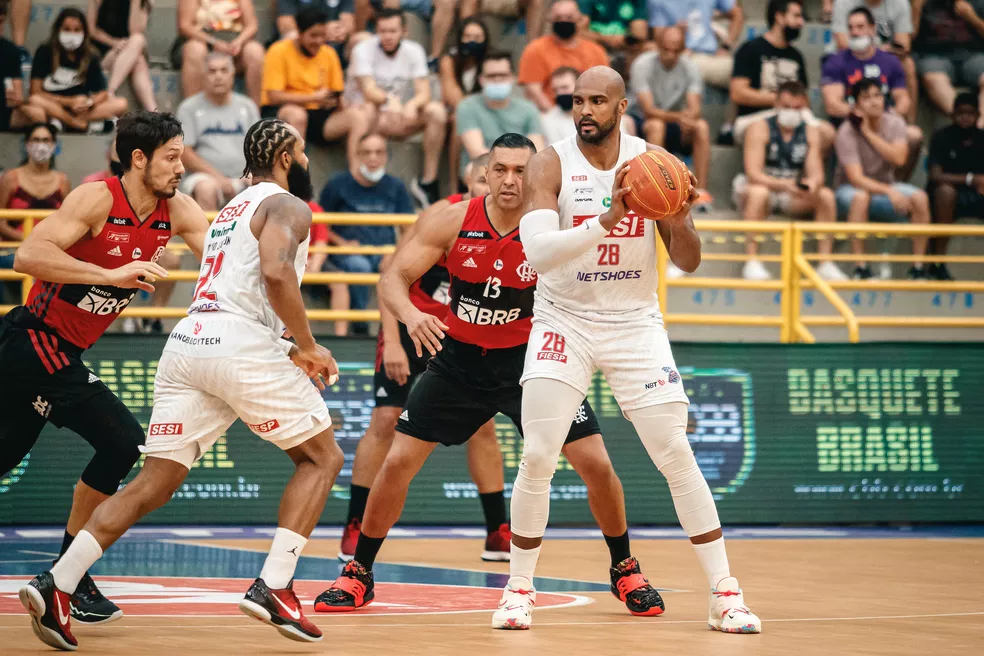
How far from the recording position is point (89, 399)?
6941 mm

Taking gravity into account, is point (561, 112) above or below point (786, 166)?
above

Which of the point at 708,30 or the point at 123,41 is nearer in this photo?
the point at 123,41

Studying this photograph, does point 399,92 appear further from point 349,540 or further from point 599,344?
point 599,344

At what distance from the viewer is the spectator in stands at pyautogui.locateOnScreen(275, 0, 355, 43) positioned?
48.7 feet

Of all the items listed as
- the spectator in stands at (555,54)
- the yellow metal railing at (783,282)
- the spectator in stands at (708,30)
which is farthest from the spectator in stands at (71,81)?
the spectator in stands at (708,30)

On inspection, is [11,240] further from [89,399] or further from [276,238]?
[276,238]

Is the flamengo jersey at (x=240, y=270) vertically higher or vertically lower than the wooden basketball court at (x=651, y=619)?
Result: higher

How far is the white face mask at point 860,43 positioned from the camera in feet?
51.0

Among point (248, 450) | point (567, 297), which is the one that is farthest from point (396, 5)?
point (567, 297)

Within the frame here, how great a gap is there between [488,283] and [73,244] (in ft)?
7.30

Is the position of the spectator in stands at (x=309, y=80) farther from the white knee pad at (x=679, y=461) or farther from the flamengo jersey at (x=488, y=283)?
the white knee pad at (x=679, y=461)

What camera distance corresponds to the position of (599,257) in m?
6.70

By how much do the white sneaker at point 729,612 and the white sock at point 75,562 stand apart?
279 cm

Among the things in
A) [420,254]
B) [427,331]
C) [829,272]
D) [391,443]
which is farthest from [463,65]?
[427,331]
